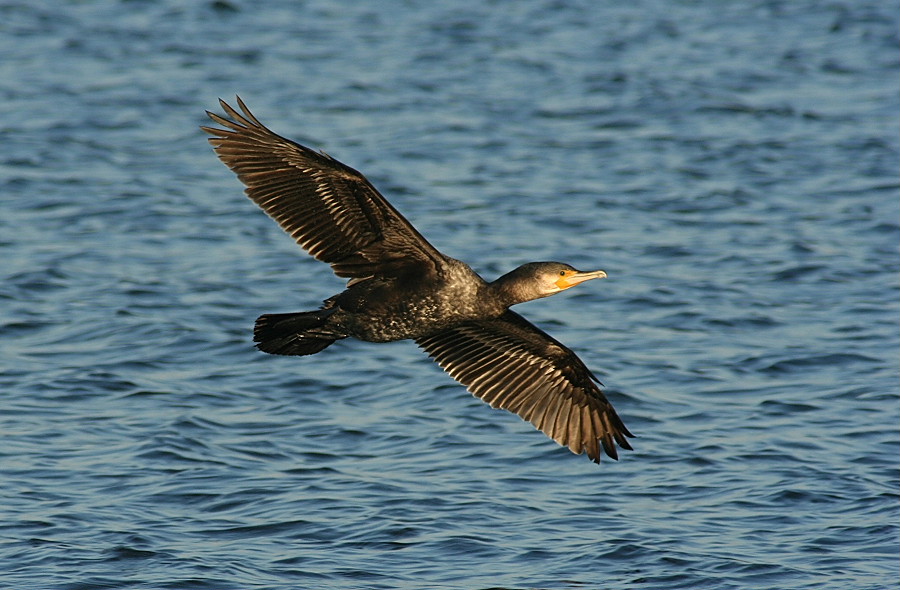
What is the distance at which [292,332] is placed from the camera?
23.5 ft

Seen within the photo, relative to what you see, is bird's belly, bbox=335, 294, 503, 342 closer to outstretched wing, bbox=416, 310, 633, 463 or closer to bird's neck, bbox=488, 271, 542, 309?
bird's neck, bbox=488, 271, 542, 309

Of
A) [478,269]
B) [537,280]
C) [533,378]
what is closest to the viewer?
[537,280]

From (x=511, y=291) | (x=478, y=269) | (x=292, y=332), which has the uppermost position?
(x=511, y=291)

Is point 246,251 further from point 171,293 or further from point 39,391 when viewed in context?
point 39,391

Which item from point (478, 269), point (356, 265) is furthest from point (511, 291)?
point (478, 269)

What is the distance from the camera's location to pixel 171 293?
11.2 m

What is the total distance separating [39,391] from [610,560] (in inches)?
156

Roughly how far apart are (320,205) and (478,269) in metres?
4.46

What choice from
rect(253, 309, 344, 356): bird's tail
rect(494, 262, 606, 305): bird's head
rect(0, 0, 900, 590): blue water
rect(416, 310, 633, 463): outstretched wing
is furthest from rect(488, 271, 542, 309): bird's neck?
rect(0, 0, 900, 590): blue water

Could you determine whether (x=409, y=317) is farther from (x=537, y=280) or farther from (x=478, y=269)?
(x=478, y=269)

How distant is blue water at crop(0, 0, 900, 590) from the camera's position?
26.1ft

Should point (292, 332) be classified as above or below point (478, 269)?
above

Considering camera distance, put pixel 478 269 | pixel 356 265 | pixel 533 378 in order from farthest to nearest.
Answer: pixel 478 269
pixel 533 378
pixel 356 265

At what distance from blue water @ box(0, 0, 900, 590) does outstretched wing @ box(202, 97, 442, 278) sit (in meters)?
1.66
